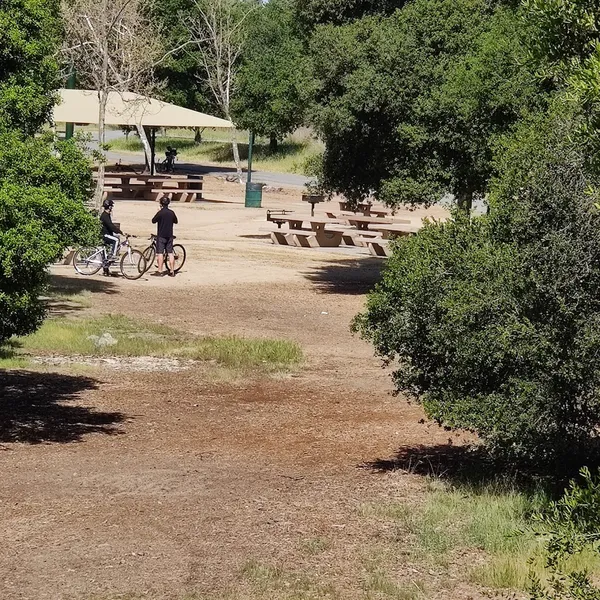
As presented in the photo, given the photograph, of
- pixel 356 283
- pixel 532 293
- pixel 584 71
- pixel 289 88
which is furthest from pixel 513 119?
pixel 289 88

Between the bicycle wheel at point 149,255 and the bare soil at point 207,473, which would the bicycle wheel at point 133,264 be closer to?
the bicycle wheel at point 149,255

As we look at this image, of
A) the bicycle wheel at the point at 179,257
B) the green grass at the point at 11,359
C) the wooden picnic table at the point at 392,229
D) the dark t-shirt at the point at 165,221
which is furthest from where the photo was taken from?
the wooden picnic table at the point at 392,229

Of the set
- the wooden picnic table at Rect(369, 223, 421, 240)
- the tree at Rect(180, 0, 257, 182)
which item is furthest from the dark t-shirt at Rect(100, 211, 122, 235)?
the tree at Rect(180, 0, 257, 182)

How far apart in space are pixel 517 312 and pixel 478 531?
5.65 ft

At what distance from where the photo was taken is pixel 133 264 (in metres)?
24.6

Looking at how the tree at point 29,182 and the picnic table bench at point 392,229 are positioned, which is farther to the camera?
the picnic table bench at point 392,229

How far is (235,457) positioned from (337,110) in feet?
40.9

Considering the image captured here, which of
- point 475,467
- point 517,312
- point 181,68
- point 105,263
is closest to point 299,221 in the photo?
point 105,263

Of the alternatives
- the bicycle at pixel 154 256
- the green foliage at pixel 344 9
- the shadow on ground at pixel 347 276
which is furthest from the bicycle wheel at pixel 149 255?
the green foliage at pixel 344 9

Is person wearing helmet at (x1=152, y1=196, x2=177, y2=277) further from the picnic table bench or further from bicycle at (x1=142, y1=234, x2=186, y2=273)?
the picnic table bench

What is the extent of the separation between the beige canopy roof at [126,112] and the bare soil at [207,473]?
15.4 m

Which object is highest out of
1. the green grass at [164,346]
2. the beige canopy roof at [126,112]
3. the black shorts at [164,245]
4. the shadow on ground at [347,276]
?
the beige canopy roof at [126,112]

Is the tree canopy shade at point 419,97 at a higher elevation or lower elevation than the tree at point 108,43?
lower

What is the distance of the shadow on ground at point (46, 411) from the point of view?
12.0 meters
